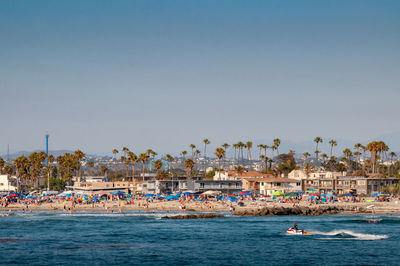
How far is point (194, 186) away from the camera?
13138 cm

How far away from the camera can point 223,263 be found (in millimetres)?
46688

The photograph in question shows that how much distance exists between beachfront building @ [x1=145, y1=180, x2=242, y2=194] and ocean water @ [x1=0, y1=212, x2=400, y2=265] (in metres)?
43.7

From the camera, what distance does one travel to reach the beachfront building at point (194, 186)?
131125 millimetres

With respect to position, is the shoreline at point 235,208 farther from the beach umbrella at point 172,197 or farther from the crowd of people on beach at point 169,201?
the beach umbrella at point 172,197

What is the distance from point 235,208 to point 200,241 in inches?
1661

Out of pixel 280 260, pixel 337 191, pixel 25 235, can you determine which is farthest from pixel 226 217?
pixel 337 191

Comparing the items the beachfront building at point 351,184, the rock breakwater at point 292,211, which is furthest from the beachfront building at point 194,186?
the rock breakwater at point 292,211

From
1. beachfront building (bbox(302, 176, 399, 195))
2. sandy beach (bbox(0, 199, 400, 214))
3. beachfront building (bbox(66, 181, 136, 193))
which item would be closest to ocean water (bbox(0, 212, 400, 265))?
sandy beach (bbox(0, 199, 400, 214))

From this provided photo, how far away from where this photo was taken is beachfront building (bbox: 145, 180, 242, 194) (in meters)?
131

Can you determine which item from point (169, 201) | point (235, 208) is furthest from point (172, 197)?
point (235, 208)

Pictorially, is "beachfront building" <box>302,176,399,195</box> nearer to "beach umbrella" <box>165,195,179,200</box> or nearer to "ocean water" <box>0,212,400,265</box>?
"beach umbrella" <box>165,195,179,200</box>

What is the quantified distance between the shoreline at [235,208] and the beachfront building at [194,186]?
20.0 m

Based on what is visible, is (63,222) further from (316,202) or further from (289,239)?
(316,202)

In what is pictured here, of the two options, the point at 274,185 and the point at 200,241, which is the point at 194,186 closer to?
the point at 274,185
